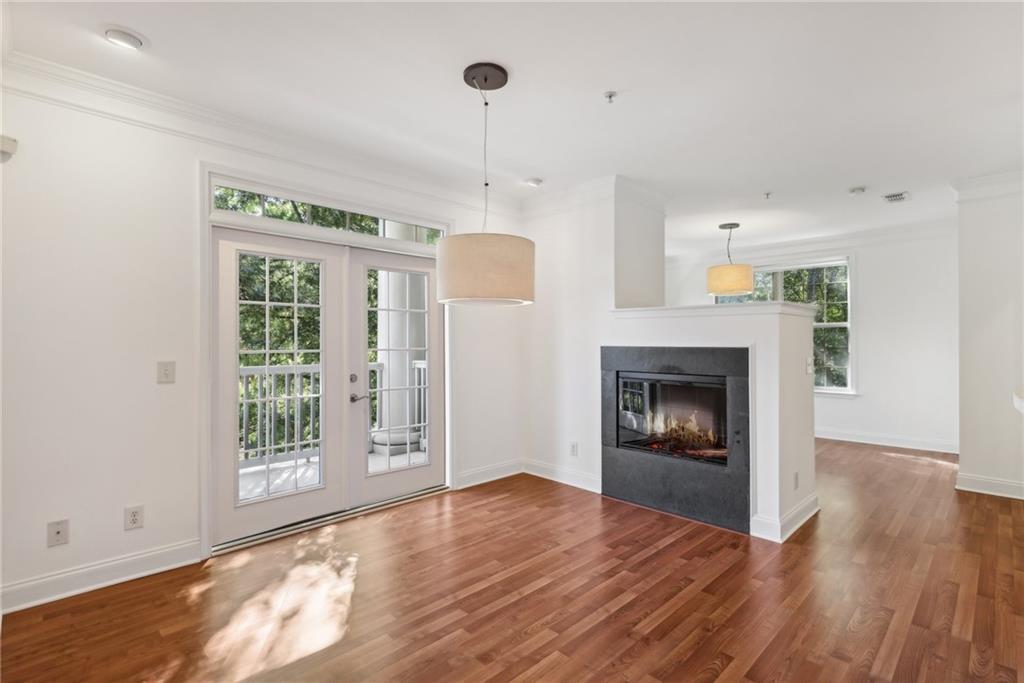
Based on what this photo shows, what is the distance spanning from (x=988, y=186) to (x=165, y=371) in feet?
20.9

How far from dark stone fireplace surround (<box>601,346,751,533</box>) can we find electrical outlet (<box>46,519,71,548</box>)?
354cm

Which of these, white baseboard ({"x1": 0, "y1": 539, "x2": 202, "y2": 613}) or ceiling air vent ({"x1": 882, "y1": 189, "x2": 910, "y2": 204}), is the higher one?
ceiling air vent ({"x1": 882, "y1": 189, "x2": 910, "y2": 204})

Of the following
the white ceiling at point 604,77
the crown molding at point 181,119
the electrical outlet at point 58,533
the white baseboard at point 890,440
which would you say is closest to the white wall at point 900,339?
the white baseboard at point 890,440

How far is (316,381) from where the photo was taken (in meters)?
3.59

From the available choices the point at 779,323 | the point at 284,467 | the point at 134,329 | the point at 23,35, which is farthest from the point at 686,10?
the point at 284,467

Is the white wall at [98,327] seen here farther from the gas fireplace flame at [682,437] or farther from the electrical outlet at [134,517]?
the gas fireplace flame at [682,437]

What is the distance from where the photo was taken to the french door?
10.5 feet

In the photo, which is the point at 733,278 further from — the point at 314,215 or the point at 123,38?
the point at 123,38

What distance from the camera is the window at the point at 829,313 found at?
6.53 meters

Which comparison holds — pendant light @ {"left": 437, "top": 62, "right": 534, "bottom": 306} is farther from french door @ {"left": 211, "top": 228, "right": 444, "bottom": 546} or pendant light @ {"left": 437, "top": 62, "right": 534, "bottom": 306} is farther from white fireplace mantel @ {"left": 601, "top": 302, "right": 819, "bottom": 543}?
white fireplace mantel @ {"left": 601, "top": 302, "right": 819, "bottom": 543}

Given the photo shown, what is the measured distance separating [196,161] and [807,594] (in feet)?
13.9

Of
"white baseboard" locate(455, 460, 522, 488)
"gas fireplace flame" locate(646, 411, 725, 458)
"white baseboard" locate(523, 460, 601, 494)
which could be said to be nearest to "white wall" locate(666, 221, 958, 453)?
"gas fireplace flame" locate(646, 411, 725, 458)

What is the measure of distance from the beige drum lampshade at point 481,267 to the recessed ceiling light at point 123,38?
1.69 metres

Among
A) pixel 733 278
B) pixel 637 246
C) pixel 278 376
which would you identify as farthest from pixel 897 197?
pixel 278 376
